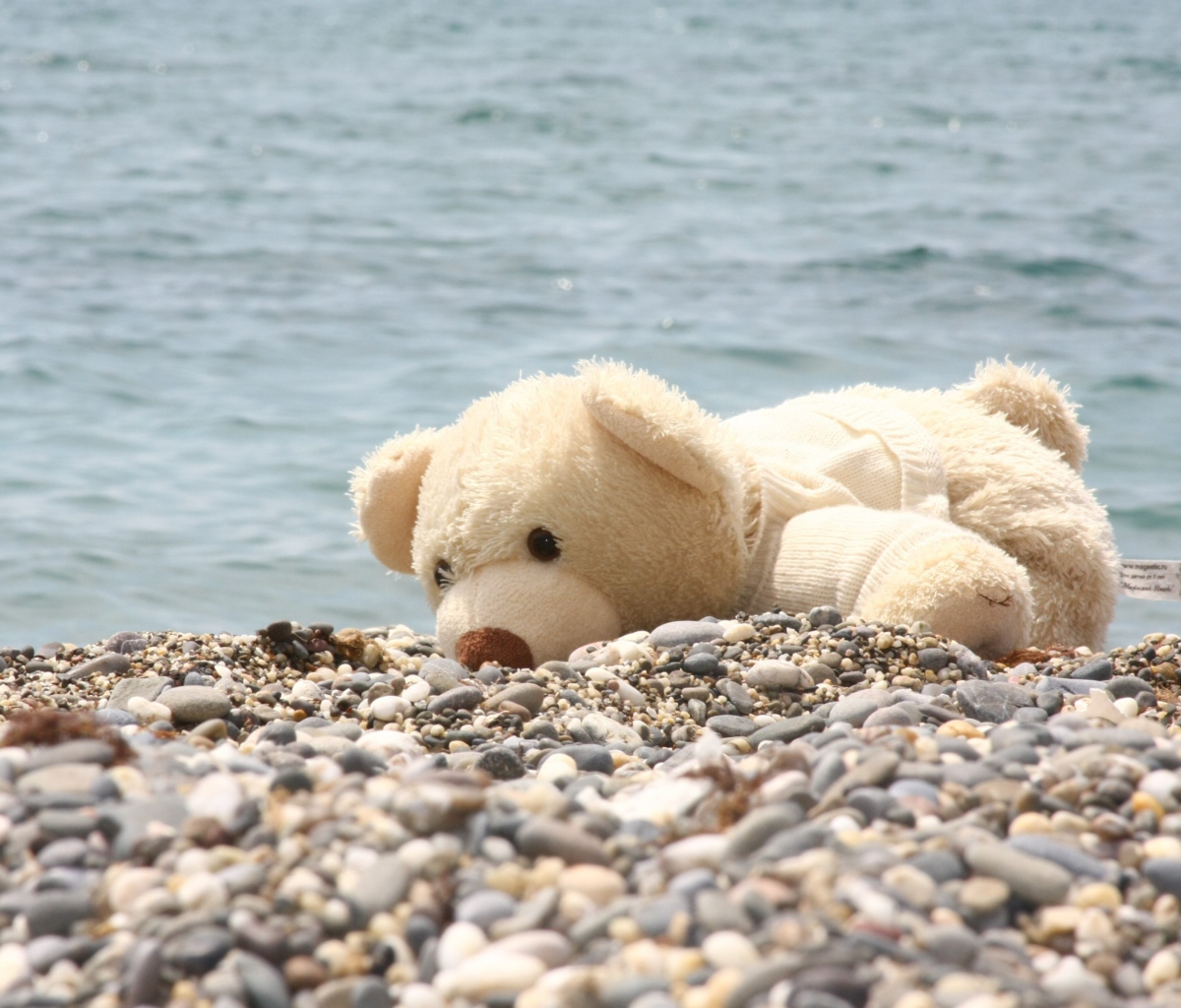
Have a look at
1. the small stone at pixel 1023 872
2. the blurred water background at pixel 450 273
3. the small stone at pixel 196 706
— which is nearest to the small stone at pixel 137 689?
the small stone at pixel 196 706

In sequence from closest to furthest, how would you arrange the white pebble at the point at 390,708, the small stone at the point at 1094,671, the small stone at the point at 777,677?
the white pebble at the point at 390,708 < the small stone at the point at 777,677 < the small stone at the point at 1094,671

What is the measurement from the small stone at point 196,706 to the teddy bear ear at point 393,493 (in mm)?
1055

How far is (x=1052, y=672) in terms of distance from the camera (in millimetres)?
3213

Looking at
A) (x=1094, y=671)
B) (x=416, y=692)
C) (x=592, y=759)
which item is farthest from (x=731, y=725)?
(x=1094, y=671)

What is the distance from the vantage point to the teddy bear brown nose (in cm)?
334

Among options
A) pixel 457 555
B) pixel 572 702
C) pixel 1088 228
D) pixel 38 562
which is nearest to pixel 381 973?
pixel 572 702

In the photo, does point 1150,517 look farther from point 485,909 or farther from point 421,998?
point 421,998

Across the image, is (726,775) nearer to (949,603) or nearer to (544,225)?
(949,603)

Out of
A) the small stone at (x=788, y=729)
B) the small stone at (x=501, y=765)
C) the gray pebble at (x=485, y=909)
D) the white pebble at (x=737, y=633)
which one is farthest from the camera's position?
the white pebble at (x=737, y=633)

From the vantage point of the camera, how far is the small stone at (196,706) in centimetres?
283

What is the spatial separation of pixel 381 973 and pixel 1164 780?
1143 mm

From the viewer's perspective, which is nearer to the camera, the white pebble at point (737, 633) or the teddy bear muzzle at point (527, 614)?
the white pebble at point (737, 633)

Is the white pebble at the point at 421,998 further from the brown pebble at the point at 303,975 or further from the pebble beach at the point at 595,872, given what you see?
the brown pebble at the point at 303,975

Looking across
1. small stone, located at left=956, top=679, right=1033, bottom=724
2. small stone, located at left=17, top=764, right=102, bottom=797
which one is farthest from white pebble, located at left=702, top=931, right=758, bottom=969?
small stone, located at left=956, top=679, right=1033, bottom=724
